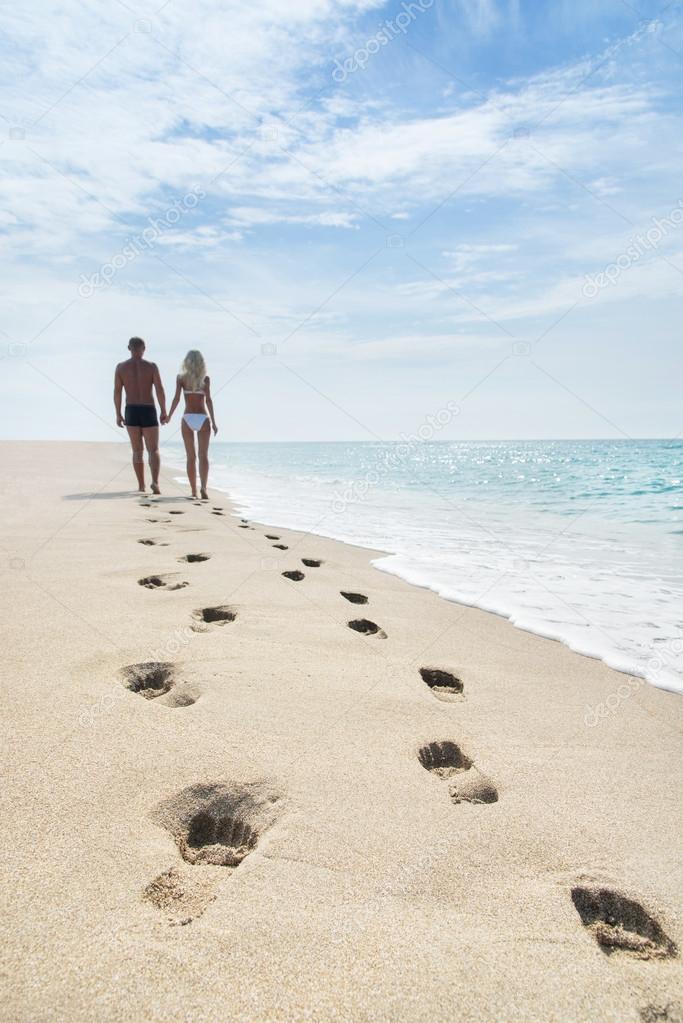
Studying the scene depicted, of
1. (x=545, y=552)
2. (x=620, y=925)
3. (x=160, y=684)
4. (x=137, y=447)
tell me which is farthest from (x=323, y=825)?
(x=137, y=447)

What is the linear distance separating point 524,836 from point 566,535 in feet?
21.4

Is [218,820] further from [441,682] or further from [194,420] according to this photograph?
[194,420]

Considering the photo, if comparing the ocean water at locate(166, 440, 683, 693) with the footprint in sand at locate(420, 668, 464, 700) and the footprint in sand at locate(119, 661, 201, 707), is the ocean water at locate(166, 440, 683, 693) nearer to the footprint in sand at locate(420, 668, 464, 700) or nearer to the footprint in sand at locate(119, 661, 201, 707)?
the footprint in sand at locate(420, 668, 464, 700)

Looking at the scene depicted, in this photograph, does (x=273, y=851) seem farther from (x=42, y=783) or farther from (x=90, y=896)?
(x=42, y=783)

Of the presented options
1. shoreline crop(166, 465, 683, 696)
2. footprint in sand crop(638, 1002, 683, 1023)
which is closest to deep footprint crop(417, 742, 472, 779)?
footprint in sand crop(638, 1002, 683, 1023)

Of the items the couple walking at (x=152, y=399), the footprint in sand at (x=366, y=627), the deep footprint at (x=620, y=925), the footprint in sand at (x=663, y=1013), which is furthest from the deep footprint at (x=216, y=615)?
the couple walking at (x=152, y=399)

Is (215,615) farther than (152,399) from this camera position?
No

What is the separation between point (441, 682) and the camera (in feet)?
8.54

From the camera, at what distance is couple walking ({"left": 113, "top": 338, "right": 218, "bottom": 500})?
323 inches

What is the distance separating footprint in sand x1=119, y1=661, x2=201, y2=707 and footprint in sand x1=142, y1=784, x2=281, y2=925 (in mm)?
547

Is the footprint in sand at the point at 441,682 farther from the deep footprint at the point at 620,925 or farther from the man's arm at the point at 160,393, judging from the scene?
the man's arm at the point at 160,393

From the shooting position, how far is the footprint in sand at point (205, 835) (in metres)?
1.27

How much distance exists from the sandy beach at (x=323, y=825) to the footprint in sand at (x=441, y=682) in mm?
18

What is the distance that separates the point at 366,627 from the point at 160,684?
1.23 meters
